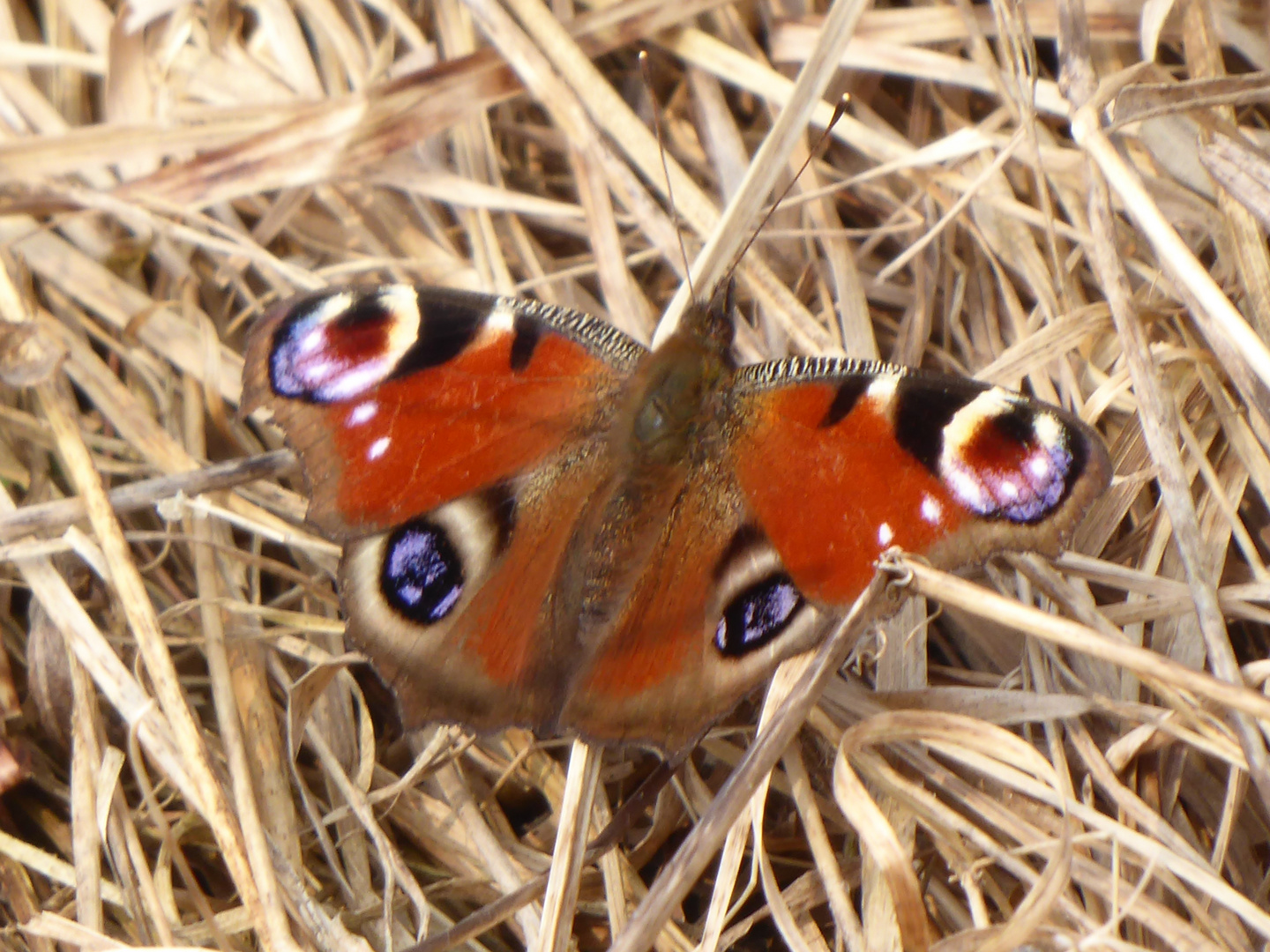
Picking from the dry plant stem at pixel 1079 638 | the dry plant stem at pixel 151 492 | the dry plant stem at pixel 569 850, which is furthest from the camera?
the dry plant stem at pixel 151 492

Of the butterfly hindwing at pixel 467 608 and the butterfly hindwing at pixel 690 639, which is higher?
the butterfly hindwing at pixel 467 608

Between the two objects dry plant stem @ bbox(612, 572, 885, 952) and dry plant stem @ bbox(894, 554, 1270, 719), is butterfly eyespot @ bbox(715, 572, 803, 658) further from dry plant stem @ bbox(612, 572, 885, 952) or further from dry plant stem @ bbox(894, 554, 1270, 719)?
dry plant stem @ bbox(894, 554, 1270, 719)

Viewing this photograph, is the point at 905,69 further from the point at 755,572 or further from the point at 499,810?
the point at 499,810

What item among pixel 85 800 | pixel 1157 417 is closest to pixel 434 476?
pixel 85 800

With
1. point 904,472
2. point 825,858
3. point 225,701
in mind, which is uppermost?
point 225,701

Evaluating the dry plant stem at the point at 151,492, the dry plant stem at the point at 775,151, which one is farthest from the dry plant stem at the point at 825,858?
the dry plant stem at the point at 151,492

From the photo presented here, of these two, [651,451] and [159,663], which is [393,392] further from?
[159,663]

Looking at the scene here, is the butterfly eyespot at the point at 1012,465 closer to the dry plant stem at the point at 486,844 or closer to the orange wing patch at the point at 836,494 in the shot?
the orange wing patch at the point at 836,494
